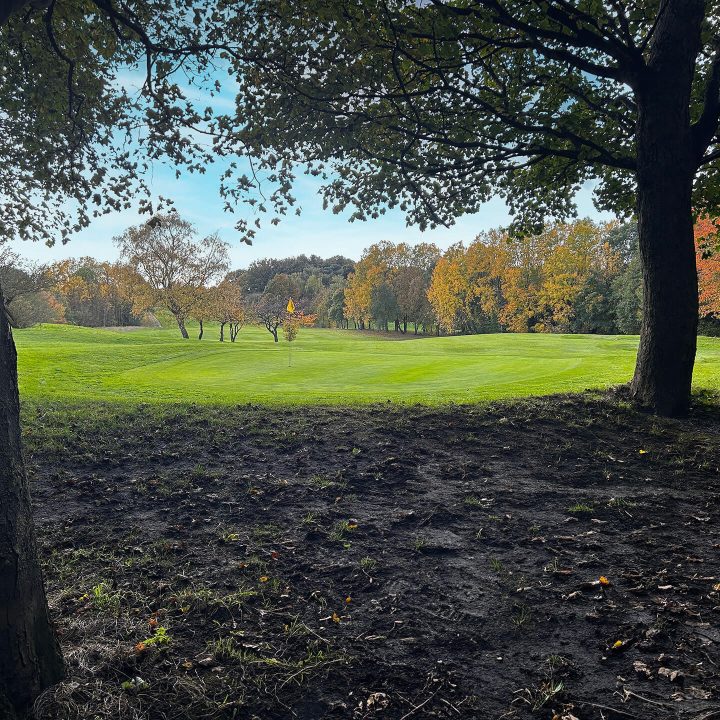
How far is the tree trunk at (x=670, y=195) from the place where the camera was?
8812 mm

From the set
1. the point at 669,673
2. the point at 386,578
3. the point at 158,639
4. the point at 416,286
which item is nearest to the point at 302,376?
the point at 386,578

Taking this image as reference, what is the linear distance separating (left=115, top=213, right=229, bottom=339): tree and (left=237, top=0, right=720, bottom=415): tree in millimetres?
39431

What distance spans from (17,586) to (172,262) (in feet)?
158

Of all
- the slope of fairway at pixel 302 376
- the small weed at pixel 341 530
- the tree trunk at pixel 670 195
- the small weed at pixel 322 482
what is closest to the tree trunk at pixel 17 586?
the small weed at pixel 341 530

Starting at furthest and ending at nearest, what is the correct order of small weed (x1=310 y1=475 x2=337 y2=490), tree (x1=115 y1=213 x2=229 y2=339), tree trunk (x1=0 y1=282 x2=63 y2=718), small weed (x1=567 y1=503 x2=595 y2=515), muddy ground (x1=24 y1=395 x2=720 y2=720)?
tree (x1=115 y1=213 x2=229 y2=339)
small weed (x1=310 y1=475 x2=337 y2=490)
small weed (x1=567 y1=503 x2=595 y2=515)
muddy ground (x1=24 y1=395 x2=720 y2=720)
tree trunk (x1=0 y1=282 x2=63 y2=718)

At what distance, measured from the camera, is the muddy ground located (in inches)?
110

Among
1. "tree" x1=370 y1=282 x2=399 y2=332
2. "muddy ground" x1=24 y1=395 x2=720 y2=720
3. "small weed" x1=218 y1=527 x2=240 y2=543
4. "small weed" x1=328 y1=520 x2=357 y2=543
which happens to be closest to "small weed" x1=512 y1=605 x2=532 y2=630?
"muddy ground" x1=24 y1=395 x2=720 y2=720

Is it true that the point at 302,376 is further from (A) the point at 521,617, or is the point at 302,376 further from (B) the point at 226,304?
(B) the point at 226,304

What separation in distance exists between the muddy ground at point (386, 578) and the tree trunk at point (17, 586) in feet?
0.55

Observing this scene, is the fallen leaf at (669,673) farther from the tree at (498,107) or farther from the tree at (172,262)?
the tree at (172,262)

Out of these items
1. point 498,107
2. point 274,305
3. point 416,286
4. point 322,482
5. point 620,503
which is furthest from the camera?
point 416,286

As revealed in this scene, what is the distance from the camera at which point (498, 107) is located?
10391 millimetres

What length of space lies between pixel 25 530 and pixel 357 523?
9.66 ft

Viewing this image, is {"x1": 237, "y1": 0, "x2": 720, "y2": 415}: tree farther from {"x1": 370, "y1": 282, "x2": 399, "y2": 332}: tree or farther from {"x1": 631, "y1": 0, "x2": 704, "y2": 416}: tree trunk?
{"x1": 370, "y1": 282, "x2": 399, "y2": 332}: tree
